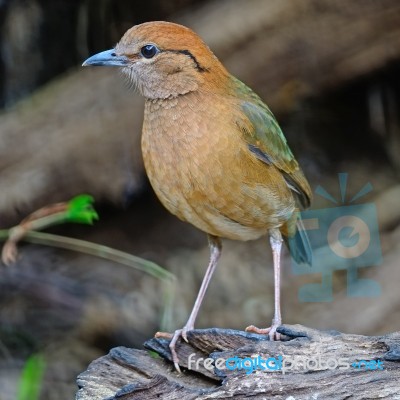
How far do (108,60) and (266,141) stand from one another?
2.57ft

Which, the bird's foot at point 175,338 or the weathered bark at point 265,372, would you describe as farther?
the bird's foot at point 175,338

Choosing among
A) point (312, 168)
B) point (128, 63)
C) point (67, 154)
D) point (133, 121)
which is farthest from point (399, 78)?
point (128, 63)

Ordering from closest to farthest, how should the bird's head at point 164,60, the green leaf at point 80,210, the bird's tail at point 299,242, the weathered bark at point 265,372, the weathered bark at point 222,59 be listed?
the weathered bark at point 265,372, the bird's head at point 164,60, the bird's tail at point 299,242, the green leaf at point 80,210, the weathered bark at point 222,59

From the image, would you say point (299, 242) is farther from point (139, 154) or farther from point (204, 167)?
point (139, 154)

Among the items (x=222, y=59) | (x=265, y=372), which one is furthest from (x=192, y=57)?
(x=222, y=59)

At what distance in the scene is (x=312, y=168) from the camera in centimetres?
632

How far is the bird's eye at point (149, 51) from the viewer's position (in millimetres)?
4035

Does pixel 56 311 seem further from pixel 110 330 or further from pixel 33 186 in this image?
pixel 33 186

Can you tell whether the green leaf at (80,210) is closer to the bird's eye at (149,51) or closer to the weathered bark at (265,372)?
the bird's eye at (149,51)

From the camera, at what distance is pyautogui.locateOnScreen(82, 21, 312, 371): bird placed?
3.91 meters

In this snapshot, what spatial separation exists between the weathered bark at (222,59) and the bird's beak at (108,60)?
167 cm

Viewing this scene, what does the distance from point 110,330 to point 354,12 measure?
8.43 ft

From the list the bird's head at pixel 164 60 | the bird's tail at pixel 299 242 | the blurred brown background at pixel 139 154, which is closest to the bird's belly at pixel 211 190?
the bird's head at pixel 164 60

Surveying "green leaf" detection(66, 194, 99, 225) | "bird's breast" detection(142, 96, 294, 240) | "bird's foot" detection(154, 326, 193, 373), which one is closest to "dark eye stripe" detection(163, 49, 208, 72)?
"bird's breast" detection(142, 96, 294, 240)
